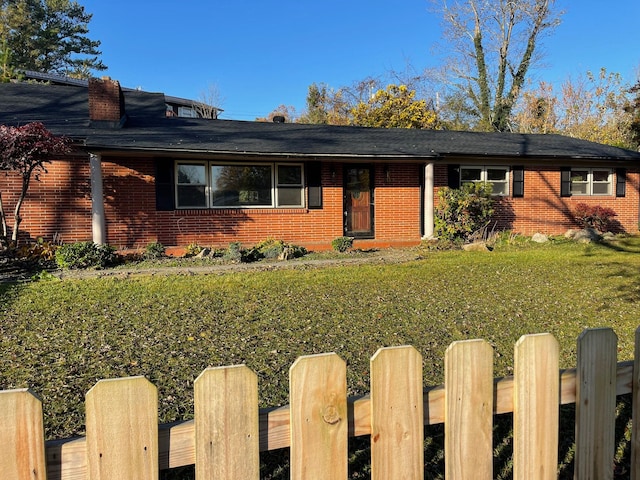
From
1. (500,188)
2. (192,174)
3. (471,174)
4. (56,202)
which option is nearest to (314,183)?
(192,174)

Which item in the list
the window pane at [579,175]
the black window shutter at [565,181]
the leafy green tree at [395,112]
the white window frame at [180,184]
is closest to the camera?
the white window frame at [180,184]

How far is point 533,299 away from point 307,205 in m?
7.54

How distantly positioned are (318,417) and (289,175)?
454 inches

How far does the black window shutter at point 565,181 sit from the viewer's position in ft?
49.0

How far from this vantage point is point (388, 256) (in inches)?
403

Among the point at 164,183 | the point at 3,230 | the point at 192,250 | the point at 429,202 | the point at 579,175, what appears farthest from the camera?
the point at 579,175

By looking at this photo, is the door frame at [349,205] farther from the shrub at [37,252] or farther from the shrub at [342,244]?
the shrub at [37,252]

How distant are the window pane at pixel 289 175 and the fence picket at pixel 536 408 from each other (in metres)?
11.3

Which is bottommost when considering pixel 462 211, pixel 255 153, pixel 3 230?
pixel 3 230

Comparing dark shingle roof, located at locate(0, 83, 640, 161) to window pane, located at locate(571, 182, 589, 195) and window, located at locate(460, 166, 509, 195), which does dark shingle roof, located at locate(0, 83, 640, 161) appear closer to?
window, located at locate(460, 166, 509, 195)

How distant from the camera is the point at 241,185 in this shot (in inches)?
482

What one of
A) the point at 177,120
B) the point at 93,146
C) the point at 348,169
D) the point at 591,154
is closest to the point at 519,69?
the point at 591,154

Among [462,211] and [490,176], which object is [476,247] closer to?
[462,211]

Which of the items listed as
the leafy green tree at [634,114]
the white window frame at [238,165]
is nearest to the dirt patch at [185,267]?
the white window frame at [238,165]
